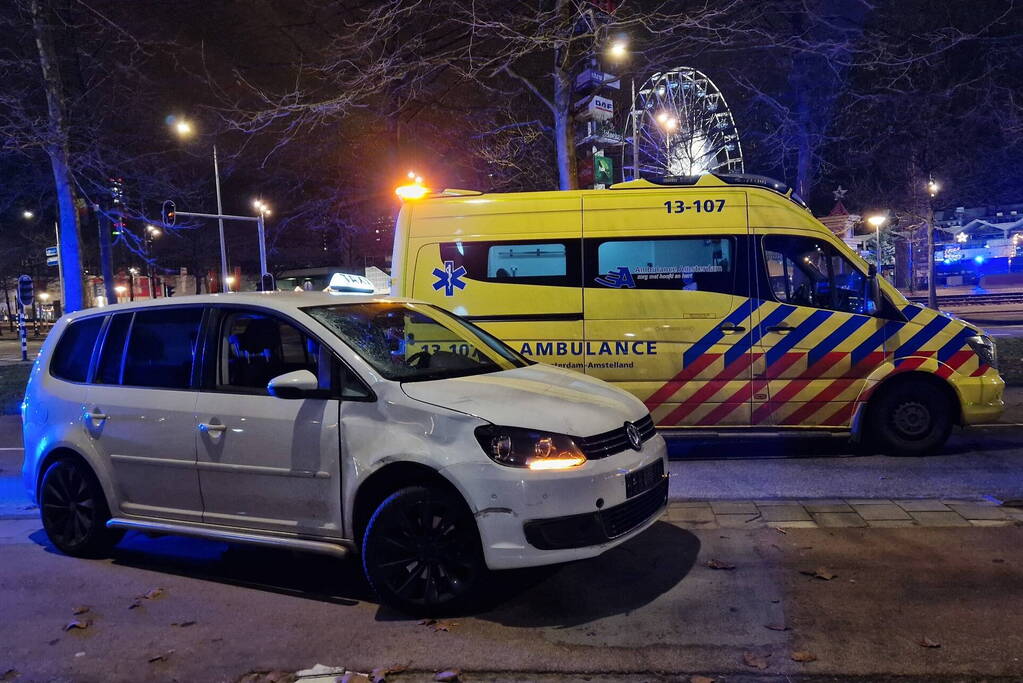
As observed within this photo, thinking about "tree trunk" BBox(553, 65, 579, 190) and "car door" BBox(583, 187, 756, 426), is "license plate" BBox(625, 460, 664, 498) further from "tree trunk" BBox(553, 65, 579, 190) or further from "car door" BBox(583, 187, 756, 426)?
"tree trunk" BBox(553, 65, 579, 190)

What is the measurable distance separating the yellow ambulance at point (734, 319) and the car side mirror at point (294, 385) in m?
3.53

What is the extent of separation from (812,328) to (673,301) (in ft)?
4.27

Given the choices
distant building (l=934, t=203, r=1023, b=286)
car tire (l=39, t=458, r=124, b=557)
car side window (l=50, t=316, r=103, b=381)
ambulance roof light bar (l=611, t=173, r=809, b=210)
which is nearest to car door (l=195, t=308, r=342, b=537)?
car tire (l=39, t=458, r=124, b=557)

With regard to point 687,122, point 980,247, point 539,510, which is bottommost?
point 539,510

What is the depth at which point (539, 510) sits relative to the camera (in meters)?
3.59

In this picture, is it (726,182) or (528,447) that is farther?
(726,182)

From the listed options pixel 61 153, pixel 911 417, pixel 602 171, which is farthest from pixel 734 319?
pixel 61 153

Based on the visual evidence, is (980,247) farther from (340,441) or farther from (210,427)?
(210,427)

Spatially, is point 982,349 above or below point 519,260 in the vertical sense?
below

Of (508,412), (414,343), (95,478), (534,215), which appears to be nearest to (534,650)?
(508,412)

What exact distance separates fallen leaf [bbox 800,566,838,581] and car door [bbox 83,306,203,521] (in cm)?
352

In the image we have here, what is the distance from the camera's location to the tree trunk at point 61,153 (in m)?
16.7

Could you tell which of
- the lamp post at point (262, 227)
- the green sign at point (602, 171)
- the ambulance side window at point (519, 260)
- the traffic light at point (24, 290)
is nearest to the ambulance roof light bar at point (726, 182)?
the ambulance side window at point (519, 260)

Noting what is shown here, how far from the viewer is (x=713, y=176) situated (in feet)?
23.6
